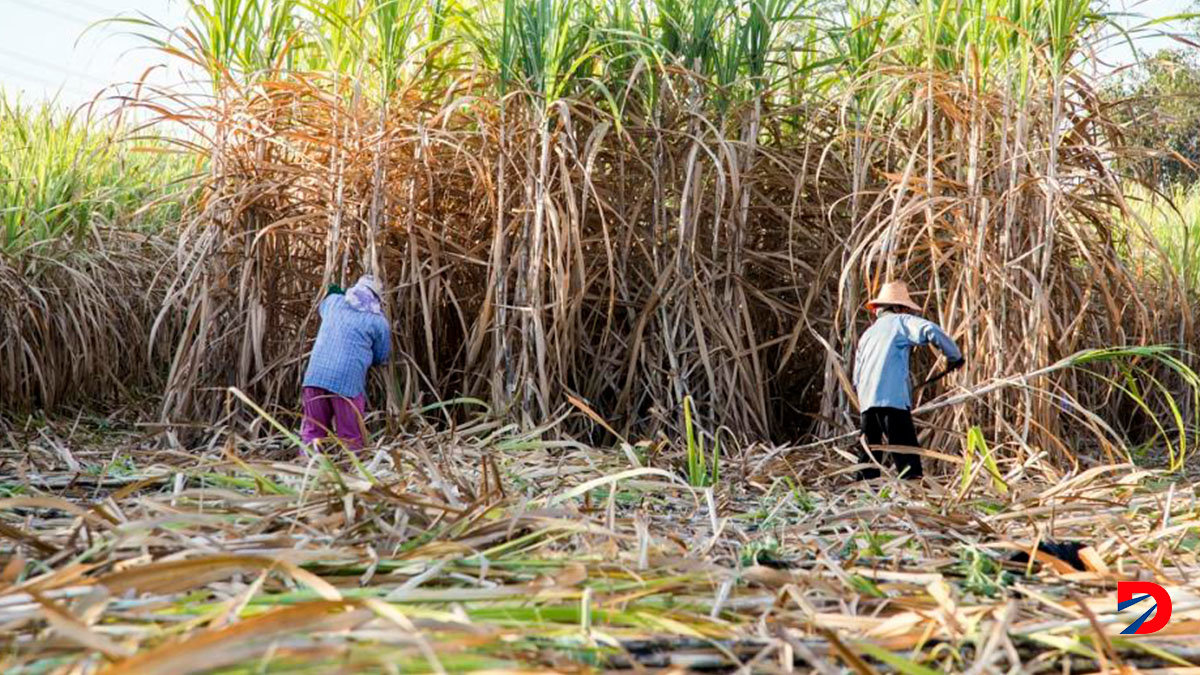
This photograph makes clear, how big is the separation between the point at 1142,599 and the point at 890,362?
2.57 metres

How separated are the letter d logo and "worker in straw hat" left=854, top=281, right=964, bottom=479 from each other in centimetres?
236

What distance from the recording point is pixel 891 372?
443 centimetres

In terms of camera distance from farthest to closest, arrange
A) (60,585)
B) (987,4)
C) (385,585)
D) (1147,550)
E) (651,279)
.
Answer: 1. (651,279)
2. (987,4)
3. (1147,550)
4. (385,585)
5. (60,585)

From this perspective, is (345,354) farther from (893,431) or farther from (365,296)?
(893,431)

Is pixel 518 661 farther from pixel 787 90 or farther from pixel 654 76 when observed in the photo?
pixel 787 90

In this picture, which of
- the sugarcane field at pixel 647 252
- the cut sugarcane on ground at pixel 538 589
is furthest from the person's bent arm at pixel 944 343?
the cut sugarcane on ground at pixel 538 589

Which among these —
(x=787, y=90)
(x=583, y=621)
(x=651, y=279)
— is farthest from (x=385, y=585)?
(x=787, y=90)

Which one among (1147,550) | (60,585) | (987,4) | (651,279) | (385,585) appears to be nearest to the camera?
Answer: (60,585)

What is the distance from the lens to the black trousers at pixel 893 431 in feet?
14.6

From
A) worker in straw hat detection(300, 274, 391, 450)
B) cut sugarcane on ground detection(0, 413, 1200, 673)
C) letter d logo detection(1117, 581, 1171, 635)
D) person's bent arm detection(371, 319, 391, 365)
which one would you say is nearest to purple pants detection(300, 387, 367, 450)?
worker in straw hat detection(300, 274, 391, 450)

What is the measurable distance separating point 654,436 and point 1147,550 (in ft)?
7.58

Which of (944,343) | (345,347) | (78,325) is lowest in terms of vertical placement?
(78,325)

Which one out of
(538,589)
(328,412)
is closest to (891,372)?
(328,412)

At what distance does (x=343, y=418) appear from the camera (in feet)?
15.6
